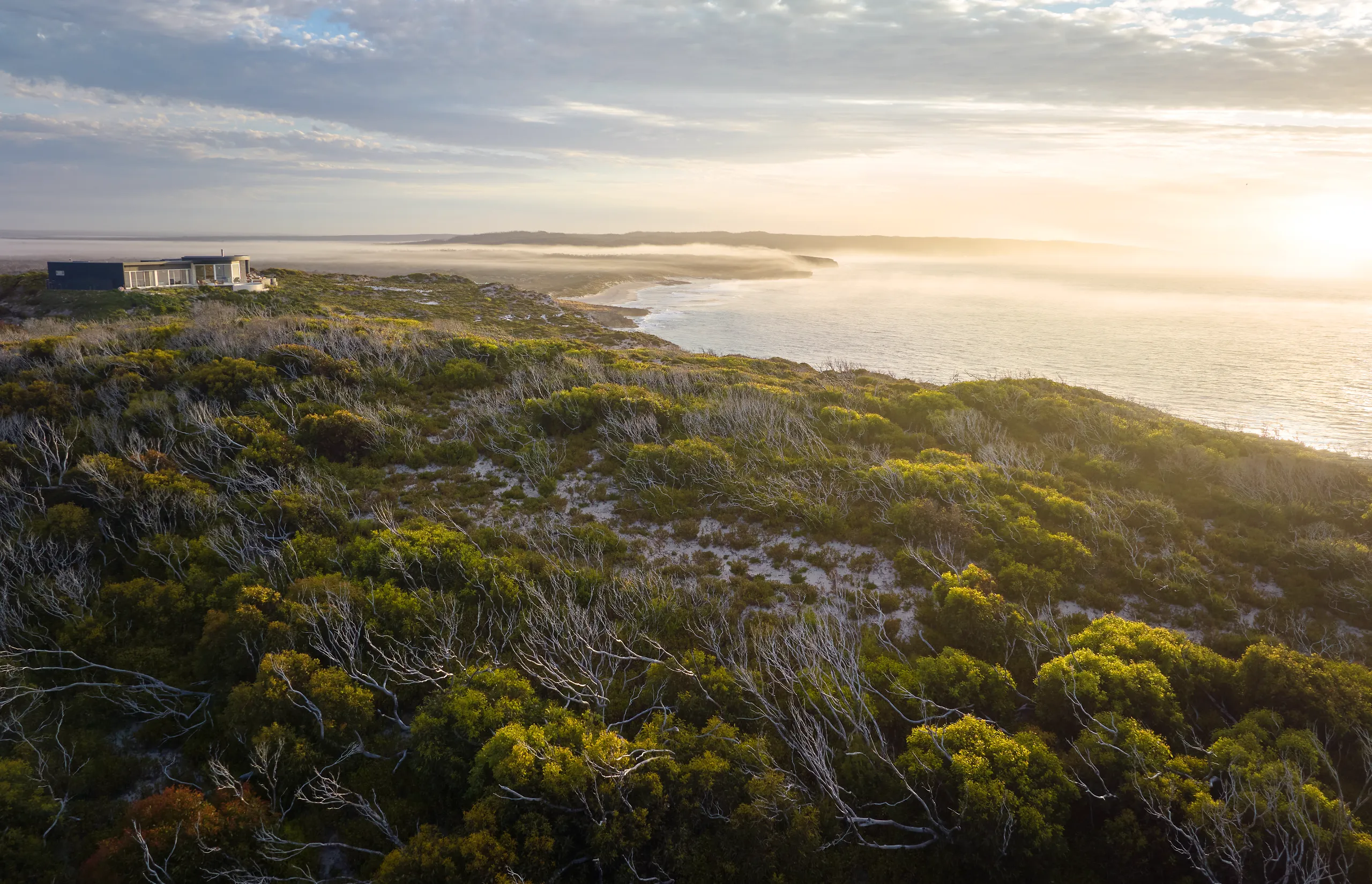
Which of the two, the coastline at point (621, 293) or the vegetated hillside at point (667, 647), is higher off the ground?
the coastline at point (621, 293)

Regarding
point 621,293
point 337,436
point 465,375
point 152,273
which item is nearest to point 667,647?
point 337,436

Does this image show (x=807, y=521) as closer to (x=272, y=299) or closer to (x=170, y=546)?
(x=170, y=546)

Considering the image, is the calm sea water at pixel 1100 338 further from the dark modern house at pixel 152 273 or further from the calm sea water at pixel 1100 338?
the dark modern house at pixel 152 273

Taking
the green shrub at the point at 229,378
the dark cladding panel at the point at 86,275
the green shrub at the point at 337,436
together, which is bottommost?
the green shrub at the point at 337,436

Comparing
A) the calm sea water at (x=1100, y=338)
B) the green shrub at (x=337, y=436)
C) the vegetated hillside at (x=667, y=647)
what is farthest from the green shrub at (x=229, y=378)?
the calm sea water at (x=1100, y=338)

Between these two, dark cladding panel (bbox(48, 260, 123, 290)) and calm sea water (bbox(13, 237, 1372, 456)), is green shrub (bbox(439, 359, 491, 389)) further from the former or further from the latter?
dark cladding panel (bbox(48, 260, 123, 290))

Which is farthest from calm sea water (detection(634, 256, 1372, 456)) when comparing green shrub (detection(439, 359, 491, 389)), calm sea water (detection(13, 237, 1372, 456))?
green shrub (detection(439, 359, 491, 389))

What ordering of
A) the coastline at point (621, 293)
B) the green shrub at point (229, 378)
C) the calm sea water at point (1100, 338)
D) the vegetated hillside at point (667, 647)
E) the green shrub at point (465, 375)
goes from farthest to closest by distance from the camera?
the coastline at point (621, 293) → the calm sea water at point (1100, 338) → the green shrub at point (465, 375) → the green shrub at point (229, 378) → the vegetated hillside at point (667, 647)

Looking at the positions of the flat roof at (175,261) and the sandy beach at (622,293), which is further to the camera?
the sandy beach at (622,293)
